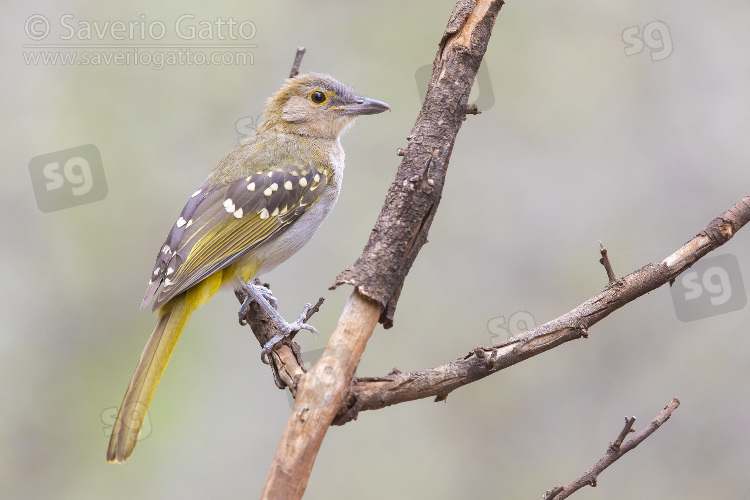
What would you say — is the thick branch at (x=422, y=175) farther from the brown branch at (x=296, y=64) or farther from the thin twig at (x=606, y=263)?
the brown branch at (x=296, y=64)

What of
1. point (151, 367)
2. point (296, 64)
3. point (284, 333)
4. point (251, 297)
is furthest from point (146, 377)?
point (296, 64)

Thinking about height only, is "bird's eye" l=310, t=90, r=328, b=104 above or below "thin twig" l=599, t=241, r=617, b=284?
above

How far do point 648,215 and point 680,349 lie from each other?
780mm

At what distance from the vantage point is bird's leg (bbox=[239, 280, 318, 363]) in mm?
3156

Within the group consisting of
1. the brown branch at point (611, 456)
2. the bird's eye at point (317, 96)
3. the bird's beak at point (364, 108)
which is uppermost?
the bird's eye at point (317, 96)

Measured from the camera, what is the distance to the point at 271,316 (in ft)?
11.2

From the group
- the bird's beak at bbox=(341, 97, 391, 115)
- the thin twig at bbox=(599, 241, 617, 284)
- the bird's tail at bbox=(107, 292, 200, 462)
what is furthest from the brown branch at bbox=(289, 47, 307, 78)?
the thin twig at bbox=(599, 241, 617, 284)

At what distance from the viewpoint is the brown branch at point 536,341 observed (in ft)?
7.77

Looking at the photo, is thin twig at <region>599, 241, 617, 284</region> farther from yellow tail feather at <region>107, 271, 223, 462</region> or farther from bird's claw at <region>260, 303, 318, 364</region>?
yellow tail feather at <region>107, 271, 223, 462</region>

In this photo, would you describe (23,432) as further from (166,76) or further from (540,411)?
(540,411)

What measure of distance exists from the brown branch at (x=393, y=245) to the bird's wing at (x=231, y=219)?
1115 millimetres

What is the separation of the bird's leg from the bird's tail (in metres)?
0.30

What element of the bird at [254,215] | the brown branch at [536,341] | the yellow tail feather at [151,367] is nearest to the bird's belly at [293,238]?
the bird at [254,215]

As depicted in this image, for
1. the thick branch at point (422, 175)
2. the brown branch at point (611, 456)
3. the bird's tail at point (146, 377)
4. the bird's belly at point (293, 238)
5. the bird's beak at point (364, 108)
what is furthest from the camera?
the bird's beak at point (364, 108)
